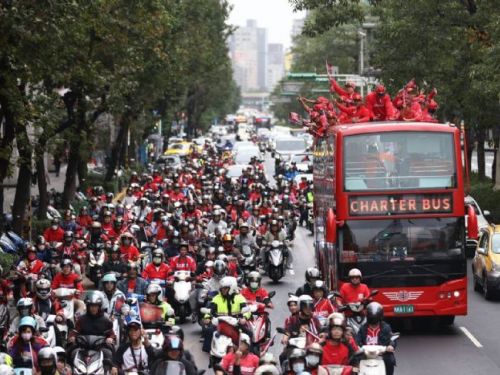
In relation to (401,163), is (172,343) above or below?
below

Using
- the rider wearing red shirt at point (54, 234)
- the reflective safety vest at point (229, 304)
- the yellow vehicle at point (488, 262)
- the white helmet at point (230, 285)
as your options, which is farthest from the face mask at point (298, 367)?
the rider wearing red shirt at point (54, 234)

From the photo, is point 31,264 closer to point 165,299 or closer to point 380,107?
point 165,299

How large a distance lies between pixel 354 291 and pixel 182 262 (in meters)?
6.13

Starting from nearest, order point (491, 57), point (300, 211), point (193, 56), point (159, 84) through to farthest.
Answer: point (491, 57) < point (300, 211) < point (159, 84) < point (193, 56)

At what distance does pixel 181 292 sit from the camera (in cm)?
2306

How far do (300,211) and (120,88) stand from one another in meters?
9.72

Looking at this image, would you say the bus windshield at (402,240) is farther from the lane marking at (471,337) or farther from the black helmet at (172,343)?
the black helmet at (172,343)

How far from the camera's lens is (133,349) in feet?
46.3

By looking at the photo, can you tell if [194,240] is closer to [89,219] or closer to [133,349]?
[89,219]

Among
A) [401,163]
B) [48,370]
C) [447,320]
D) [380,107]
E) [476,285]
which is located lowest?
[447,320]

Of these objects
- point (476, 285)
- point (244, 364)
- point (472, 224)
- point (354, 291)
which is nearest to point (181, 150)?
point (476, 285)

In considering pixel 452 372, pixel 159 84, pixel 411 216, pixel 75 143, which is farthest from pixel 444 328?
pixel 159 84

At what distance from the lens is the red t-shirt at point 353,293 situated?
17734mm

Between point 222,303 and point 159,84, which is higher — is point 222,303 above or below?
below
